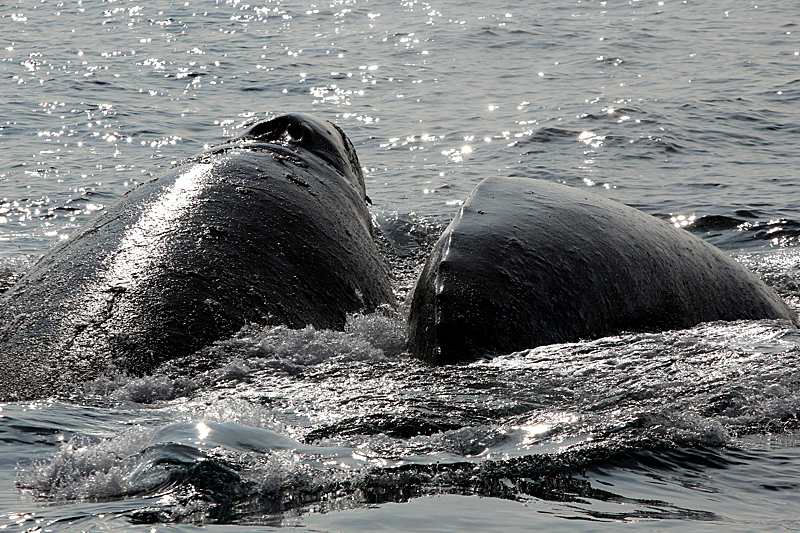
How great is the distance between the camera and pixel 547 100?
16797 mm

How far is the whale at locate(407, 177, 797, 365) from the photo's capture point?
457 cm

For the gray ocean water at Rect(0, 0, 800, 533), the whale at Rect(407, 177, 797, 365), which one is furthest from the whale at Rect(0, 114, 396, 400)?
the whale at Rect(407, 177, 797, 365)

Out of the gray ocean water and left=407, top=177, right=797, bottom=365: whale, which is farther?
left=407, top=177, right=797, bottom=365: whale

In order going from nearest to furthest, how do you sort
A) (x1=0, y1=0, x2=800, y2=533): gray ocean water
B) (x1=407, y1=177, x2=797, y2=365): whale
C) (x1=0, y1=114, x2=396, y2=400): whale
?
1. (x1=0, y1=0, x2=800, y2=533): gray ocean water
2. (x1=0, y1=114, x2=396, y2=400): whale
3. (x1=407, y1=177, x2=797, y2=365): whale

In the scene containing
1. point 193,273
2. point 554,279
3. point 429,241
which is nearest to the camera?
point 193,273

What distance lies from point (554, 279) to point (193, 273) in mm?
1833

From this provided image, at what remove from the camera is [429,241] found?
28.9ft

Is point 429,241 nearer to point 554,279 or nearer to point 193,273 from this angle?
point 554,279

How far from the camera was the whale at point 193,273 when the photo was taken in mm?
4195

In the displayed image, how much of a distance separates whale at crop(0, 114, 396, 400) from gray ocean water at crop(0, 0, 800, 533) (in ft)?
0.56

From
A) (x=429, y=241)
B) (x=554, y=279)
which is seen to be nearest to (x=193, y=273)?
(x=554, y=279)

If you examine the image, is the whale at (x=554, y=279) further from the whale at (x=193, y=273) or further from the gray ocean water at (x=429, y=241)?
the whale at (x=193, y=273)

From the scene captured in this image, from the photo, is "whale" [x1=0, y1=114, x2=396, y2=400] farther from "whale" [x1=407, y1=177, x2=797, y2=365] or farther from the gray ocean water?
"whale" [x1=407, y1=177, x2=797, y2=365]

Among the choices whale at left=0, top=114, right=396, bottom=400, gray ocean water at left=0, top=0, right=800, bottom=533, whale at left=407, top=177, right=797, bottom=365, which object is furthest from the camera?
whale at left=407, top=177, right=797, bottom=365
